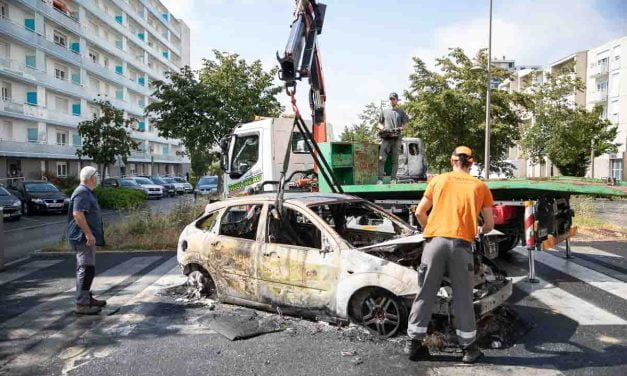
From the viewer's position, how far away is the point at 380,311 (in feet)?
15.3

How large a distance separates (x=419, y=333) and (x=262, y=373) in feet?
4.56

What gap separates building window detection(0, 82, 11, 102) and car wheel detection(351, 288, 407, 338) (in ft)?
120

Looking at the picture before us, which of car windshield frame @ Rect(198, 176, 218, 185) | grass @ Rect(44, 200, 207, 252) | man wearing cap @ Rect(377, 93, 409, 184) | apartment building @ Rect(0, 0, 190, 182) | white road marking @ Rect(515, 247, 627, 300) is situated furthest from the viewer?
apartment building @ Rect(0, 0, 190, 182)

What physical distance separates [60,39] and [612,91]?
53266 millimetres

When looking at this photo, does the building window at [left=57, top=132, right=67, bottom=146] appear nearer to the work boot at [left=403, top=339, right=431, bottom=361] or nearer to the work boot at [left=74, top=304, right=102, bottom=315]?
the work boot at [left=74, top=304, right=102, bottom=315]

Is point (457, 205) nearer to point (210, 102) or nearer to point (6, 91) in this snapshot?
point (210, 102)

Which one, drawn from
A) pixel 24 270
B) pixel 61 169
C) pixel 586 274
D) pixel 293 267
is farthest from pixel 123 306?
pixel 61 169

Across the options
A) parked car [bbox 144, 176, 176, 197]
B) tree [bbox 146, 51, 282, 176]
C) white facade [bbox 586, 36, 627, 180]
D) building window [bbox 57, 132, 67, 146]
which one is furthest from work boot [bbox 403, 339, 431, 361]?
white facade [bbox 586, 36, 627, 180]

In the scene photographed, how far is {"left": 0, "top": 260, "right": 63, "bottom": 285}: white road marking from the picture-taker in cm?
814

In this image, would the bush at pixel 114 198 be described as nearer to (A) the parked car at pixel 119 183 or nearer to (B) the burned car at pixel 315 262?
(A) the parked car at pixel 119 183

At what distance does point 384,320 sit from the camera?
15.2 feet

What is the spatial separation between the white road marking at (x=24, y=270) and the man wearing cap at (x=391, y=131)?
6629 millimetres

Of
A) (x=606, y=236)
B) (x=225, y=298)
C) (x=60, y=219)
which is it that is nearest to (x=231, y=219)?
(x=225, y=298)

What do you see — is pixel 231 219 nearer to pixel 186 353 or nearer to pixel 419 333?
pixel 186 353
